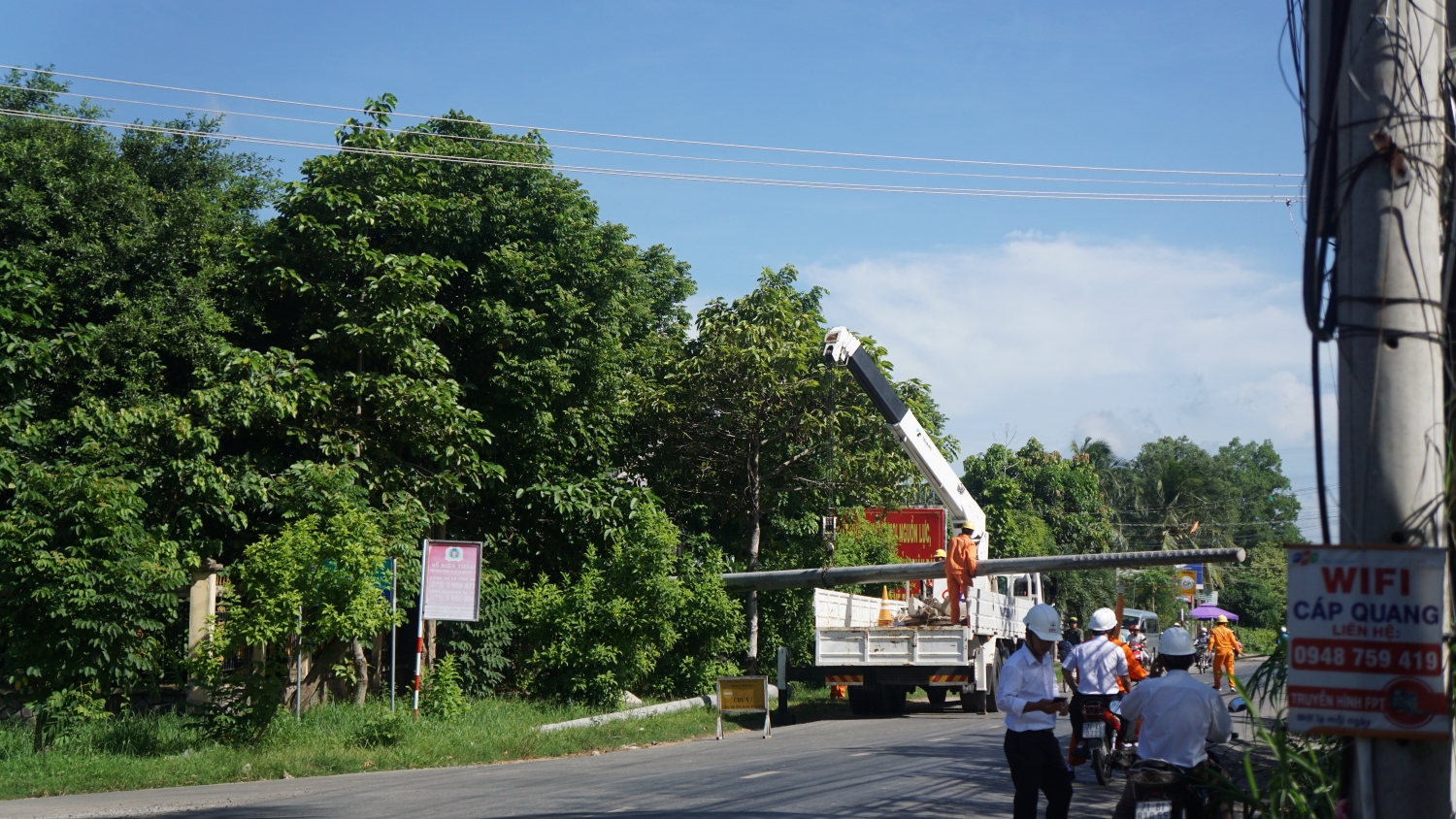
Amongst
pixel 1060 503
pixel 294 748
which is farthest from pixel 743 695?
pixel 1060 503

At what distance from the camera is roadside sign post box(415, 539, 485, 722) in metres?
17.6

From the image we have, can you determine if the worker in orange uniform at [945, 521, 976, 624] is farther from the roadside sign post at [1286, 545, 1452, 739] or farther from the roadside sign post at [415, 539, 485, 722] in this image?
the roadside sign post at [1286, 545, 1452, 739]

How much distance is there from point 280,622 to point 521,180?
39.5 feet

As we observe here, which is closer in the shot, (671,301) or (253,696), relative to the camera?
(253,696)

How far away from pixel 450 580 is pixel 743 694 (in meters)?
4.74

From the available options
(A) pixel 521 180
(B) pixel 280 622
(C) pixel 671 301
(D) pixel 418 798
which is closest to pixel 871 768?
(D) pixel 418 798

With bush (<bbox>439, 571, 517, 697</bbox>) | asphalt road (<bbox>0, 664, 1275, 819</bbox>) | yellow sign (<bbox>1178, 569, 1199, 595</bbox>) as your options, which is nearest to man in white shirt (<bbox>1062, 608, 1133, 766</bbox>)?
asphalt road (<bbox>0, 664, 1275, 819</bbox>)

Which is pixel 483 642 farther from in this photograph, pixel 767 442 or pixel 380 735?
pixel 767 442

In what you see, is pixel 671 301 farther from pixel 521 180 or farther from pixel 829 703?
pixel 829 703

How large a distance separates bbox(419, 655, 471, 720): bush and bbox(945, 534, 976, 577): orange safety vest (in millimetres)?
8207

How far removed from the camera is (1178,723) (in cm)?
688

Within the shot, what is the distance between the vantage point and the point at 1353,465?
4316mm

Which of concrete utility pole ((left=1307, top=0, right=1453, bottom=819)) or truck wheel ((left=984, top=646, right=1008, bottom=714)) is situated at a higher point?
concrete utility pole ((left=1307, top=0, right=1453, bottom=819))

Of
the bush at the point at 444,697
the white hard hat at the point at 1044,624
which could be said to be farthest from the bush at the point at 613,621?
the white hard hat at the point at 1044,624
